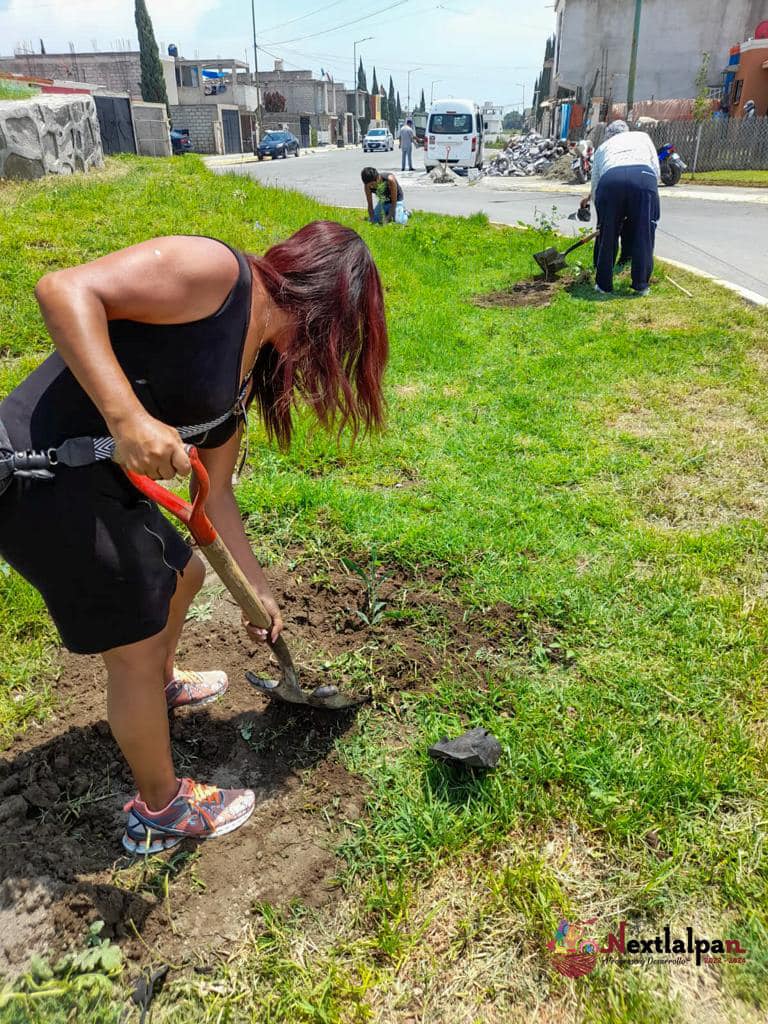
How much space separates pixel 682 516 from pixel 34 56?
72862 mm

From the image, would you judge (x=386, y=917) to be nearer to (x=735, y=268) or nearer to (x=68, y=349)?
(x=68, y=349)

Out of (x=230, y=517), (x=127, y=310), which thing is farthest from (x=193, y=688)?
(x=127, y=310)

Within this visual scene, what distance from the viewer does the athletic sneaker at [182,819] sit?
6.03ft

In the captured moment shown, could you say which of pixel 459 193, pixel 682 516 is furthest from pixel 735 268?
pixel 459 193

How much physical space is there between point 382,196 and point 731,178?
13287mm

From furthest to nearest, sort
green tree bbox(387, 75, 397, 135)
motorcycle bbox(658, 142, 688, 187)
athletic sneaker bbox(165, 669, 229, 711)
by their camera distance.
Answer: green tree bbox(387, 75, 397, 135)
motorcycle bbox(658, 142, 688, 187)
athletic sneaker bbox(165, 669, 229, 711)

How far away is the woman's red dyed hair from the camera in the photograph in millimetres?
1629

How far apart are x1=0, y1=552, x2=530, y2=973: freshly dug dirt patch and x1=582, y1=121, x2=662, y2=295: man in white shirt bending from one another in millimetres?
5472

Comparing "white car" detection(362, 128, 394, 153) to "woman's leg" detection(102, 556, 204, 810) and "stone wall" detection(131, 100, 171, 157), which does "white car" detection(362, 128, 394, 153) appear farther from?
"woman's leg" detection(102, 556, 204, 810)

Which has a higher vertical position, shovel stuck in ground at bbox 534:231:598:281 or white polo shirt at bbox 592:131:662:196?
white polo shirt at bbox 592:131:662:196

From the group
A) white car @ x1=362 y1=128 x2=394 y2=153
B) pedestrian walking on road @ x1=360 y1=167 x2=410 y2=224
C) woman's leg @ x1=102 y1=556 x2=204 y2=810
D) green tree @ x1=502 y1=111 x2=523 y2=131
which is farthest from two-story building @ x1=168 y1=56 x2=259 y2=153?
green tree @ x1=502 y1=111 x2=523 y2=131

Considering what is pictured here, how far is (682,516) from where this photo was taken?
3.28 metres

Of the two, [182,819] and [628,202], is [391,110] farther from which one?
[182,819]

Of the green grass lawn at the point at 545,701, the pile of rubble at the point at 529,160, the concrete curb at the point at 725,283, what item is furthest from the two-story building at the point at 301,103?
the green grass lawn at the point at 545,701
